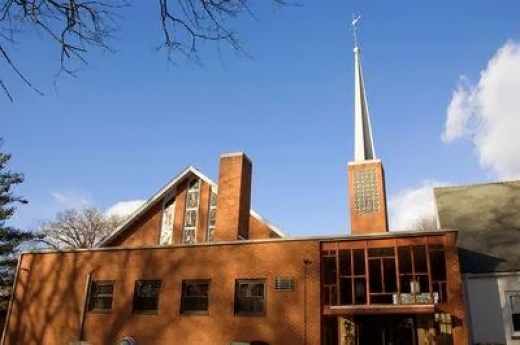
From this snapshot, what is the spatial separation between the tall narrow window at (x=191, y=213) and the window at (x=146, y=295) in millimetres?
6364

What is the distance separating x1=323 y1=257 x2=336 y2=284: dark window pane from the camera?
19.1 m

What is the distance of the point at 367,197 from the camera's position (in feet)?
90.3

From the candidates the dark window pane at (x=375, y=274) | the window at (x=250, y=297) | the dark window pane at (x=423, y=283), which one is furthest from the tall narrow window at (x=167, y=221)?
the dark window pane at (x=423, y=283)

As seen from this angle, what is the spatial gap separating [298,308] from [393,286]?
6702 millimetres

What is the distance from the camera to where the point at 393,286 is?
23.0 meters

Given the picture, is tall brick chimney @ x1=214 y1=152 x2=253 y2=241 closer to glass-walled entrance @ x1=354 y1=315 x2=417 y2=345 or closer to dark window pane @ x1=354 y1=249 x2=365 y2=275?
dark window pane @ x1=354 y1=249 x2=365 y2=275

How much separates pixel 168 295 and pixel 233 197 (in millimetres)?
5365

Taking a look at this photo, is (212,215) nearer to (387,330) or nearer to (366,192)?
(366,192)

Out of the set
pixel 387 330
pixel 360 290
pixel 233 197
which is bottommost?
pixel 387 330

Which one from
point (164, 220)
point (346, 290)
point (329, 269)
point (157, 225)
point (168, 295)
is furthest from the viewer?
point (164, 220)

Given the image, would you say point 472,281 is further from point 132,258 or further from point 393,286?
point 132,258

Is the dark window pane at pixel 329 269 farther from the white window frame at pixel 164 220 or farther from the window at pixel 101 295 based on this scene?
the white window frame at pixel 164 220

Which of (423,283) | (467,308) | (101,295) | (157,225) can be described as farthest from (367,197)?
(101,295)

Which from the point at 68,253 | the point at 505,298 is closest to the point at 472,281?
the point at 505,298
